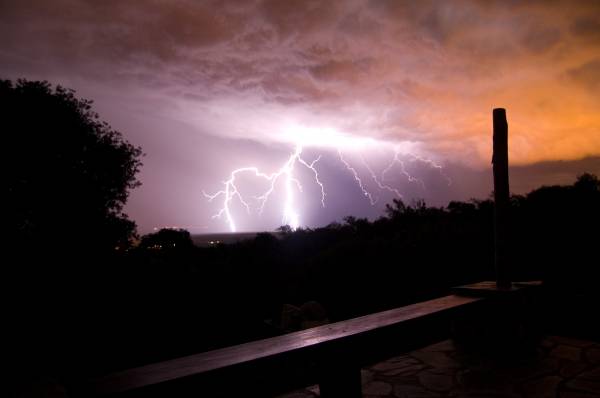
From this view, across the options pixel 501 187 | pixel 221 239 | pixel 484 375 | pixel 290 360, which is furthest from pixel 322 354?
pixel 221 239

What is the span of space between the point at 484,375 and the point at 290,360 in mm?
2340

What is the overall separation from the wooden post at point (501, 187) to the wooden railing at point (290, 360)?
0.22 metres

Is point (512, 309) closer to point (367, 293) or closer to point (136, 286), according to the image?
point (367, 293)

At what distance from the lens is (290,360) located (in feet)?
6.77

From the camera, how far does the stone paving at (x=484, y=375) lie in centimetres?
314

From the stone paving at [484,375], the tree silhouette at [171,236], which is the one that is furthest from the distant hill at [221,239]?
the stone paving at [484,375]

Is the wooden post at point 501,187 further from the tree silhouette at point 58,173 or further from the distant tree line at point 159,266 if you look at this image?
the tree silhouette at point 58,173

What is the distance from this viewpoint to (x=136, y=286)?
685 cm

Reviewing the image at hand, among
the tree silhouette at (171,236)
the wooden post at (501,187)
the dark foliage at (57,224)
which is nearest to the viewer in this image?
the wooden post at (501,187)

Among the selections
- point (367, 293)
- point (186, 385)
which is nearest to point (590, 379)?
point (186, 385)

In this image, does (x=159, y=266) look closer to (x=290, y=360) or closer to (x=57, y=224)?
(x=57, y=224)

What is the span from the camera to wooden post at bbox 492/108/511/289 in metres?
3.96

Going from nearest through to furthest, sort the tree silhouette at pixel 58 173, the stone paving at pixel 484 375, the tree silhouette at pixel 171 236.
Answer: the stone paving at pixel 484 375, the tree silhouette at pixel 58 173, the tree silhouette at pixel 171 236

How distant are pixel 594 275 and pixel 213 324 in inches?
244
